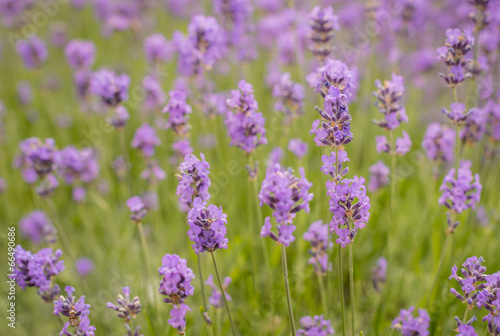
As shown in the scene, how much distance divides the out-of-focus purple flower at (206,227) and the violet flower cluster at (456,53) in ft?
4.42

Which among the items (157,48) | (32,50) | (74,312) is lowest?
(74,312)

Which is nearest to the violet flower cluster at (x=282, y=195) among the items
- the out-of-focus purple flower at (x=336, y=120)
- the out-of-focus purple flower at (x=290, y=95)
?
the out-of-focus purple flower at (x=336, y=120)

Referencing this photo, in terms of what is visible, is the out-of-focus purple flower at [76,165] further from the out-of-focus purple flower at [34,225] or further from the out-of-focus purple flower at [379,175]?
the out-of-focus purple flower at [379,175]

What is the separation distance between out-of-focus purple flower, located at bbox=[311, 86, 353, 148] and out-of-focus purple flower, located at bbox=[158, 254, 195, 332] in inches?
30.0

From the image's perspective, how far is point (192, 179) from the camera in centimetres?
178

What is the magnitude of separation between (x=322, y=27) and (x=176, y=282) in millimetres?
1786

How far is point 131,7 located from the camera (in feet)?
19.6

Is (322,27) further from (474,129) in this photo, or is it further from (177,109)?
(474,129)

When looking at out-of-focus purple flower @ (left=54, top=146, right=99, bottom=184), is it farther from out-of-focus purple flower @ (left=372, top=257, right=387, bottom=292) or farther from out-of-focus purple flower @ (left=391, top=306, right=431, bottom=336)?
out-of-focus purple flower @ (left=391, top=306, right=431, bottom=336)

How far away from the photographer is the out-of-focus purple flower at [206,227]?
163cm

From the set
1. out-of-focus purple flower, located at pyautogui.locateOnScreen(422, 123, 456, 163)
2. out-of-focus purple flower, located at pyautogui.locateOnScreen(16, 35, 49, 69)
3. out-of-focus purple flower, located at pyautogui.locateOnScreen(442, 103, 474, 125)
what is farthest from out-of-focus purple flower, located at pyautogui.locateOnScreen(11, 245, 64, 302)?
out-of-focus purple flower, located at pyautogui.locateOnScreen(16, 35, 49, 69)

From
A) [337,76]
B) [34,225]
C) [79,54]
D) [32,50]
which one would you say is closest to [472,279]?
[337,76]

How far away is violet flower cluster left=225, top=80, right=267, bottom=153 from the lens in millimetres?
2111

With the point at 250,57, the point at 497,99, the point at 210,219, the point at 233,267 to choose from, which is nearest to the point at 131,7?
the point at 250,57
